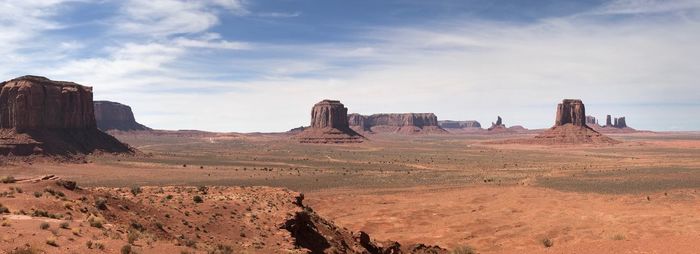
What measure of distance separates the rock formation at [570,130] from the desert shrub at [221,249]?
567 ft

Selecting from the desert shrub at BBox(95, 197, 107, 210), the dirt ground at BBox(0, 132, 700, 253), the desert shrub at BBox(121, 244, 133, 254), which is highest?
the desert shrub at BBox(95, 197, 107, 210)

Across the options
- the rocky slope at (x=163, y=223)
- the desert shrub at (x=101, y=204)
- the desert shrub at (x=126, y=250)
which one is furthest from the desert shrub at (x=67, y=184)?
the desert shrub at (x=126, y=250)

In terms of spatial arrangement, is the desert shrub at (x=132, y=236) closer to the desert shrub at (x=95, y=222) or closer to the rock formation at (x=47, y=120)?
the desert shrub at (x=95, y=222)

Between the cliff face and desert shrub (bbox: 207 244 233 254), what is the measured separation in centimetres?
8440

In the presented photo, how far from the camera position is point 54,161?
3083 inches

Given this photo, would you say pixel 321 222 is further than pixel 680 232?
No

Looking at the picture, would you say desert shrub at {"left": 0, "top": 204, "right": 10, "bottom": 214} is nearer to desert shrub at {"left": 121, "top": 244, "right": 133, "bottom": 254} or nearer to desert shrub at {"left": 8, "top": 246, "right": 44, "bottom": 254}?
desert shrub at {"left": 8, "top": 246, "right": 44, "bottom": 254}

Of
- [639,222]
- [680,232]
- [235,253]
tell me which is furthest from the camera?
[639,222]

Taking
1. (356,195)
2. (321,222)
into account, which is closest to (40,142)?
(356,195)

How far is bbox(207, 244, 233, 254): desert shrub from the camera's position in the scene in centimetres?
1738

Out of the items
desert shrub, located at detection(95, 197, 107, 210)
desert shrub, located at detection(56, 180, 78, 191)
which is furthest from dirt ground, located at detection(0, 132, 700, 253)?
desert shrub, located at detection(56, 180, 78, 191)

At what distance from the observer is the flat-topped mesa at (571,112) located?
18425 centimetres

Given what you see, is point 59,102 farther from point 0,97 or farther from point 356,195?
point 356,195

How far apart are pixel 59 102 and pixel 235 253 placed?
91.3m
